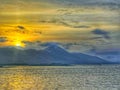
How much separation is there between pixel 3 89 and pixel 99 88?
14.9 meters

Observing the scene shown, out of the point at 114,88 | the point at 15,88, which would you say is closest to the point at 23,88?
the point at 15,88

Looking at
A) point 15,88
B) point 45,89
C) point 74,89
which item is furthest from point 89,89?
point 15,88

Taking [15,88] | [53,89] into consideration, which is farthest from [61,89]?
[15,88]

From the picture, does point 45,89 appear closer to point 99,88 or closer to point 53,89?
point 53,89

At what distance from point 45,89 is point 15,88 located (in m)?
4.52

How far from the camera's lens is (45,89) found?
2840 inches

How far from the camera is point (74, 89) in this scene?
7181 centimetres

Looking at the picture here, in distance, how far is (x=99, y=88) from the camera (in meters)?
73.2

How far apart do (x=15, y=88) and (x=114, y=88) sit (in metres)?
15.1

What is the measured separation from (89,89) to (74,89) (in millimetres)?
2279

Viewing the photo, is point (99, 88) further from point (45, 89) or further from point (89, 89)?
point (45, 89)

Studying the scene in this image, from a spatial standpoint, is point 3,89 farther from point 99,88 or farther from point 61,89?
point 99,88

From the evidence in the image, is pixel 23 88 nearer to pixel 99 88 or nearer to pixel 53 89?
pixel 53 89

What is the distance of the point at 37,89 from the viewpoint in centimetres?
7044
